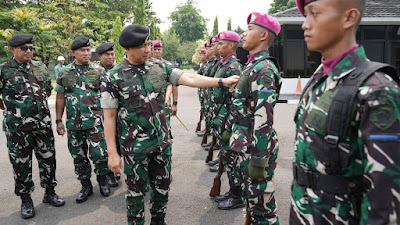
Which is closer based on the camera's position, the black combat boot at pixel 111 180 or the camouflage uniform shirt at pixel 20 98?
the camouflage uniform shirt at pixel 20 98

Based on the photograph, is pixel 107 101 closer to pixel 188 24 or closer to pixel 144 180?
pixel 144 180

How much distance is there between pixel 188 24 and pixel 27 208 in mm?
75663

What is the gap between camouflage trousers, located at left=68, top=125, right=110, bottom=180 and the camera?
4.07 m

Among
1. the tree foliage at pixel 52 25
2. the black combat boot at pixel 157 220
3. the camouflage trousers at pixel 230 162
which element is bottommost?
the black combat boot at pixel 157 220

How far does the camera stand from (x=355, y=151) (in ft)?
4.15

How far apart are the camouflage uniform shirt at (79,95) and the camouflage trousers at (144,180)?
1.54 meters

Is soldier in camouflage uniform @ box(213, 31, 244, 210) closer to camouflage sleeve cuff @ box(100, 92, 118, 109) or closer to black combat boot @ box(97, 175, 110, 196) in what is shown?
camouflage sleeve cuff @ box(100, 92, 118, 109)

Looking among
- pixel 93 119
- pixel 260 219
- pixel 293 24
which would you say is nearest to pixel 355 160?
pixel 260 219

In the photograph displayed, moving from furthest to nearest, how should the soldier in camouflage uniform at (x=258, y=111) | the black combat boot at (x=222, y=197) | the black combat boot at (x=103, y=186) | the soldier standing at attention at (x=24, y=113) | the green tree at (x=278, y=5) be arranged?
the green tree at (x=278, y=5) → the black combat boot at (x=103, y=186) → the black combat boot at (x=222, y=197) → the soldier standing at attention at (x=24, y=113) → the soldier in camouflage uniform at (x=258, y=111)

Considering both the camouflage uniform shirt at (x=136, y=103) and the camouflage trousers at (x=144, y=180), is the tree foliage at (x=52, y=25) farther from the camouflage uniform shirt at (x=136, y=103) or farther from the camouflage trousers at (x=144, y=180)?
the camouflage trousers at (x=144, y=180)

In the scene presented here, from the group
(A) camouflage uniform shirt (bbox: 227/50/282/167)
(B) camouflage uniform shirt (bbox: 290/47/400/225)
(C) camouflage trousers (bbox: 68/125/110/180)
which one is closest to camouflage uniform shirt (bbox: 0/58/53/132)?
(C) camouflage trousers (bbox: 68/125/110/180)

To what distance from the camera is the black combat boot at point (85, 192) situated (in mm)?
3982

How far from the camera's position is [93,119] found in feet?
13.3

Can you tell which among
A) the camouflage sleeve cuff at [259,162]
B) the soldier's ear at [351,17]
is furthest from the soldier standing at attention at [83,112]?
the soldier's ear at [351,17]
